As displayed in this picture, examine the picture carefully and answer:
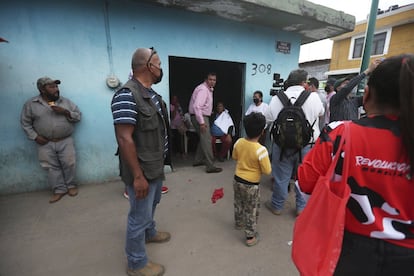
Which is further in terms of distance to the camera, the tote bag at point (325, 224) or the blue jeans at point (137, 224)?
the blue jeans at point (137, 224)

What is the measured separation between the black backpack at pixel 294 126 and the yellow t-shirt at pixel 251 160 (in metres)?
0.48

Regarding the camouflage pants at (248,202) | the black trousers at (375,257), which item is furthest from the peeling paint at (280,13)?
the black trousers at (375,257)

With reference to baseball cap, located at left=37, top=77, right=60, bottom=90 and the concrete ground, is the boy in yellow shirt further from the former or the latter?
baseball cap, located at left=37, top=77, right=60, bottom=90

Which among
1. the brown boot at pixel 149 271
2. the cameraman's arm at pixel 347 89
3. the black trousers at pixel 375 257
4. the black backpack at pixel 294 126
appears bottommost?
the brown boot at pixel 149 271

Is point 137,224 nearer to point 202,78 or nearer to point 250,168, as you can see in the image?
point 250,168

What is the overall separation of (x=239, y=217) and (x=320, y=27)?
14.4 ft

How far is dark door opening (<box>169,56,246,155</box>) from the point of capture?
235 inches

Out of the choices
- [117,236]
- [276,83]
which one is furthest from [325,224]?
[276,83]

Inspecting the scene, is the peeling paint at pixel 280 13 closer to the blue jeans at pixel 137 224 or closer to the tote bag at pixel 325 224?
the blue jeans at pixel 137 224

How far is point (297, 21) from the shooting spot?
13.9 feet

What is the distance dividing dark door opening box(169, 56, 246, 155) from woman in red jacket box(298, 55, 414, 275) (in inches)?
179

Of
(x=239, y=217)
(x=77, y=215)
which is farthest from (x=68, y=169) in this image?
(x=239, y=217)

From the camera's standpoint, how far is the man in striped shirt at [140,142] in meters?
1.51

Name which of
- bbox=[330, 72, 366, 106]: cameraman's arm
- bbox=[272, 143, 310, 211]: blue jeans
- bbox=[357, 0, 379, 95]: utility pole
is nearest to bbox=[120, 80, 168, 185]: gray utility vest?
bbox=[272, 143, 310, 211]: blue jeans
